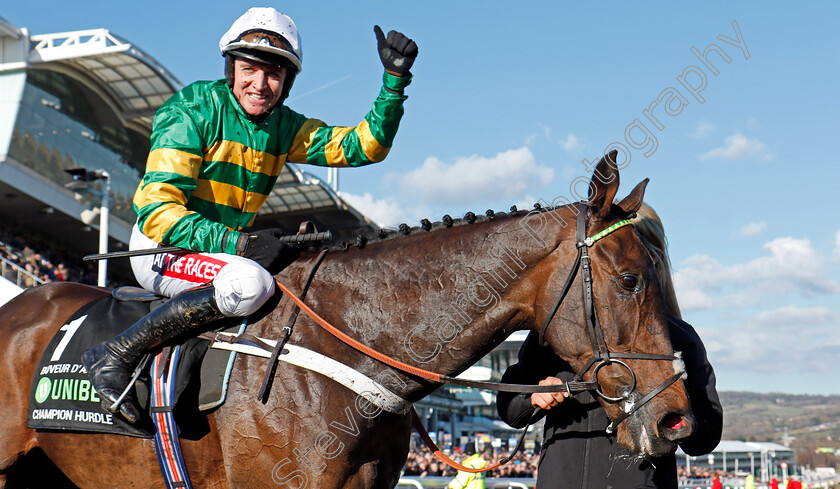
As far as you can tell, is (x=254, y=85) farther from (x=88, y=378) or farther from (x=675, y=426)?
(x=675, y=426)

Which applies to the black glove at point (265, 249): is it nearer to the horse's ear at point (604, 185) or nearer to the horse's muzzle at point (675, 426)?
the horse's ear at point (604, 185)

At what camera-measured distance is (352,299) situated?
107 inches

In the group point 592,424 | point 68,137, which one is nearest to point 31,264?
point 68,137

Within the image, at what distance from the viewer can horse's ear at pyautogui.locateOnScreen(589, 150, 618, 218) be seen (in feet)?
8.25

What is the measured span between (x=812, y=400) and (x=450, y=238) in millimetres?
203558

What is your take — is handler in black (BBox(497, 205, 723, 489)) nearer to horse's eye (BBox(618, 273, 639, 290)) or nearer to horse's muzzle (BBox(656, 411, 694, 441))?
horse's eye (BBox(618, 273, 639, 290))

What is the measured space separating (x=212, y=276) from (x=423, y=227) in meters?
0.81

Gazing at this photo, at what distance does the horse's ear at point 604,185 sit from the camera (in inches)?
99.0

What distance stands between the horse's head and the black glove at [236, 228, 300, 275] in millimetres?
991

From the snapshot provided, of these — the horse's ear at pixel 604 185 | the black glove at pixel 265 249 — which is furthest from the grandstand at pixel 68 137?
the horse's ear at pixel 604 185

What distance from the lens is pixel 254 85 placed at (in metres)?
3.01

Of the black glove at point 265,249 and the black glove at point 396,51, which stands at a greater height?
the black glove at point 396,51

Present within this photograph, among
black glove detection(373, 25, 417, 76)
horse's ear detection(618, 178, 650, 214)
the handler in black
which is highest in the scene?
black glove detection(373, 25, 417, 76)

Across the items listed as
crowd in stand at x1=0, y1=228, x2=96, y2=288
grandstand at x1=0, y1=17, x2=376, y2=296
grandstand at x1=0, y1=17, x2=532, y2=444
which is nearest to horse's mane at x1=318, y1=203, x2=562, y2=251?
crowd in stand at x1=0, y1=228, x2=96, y2=288
